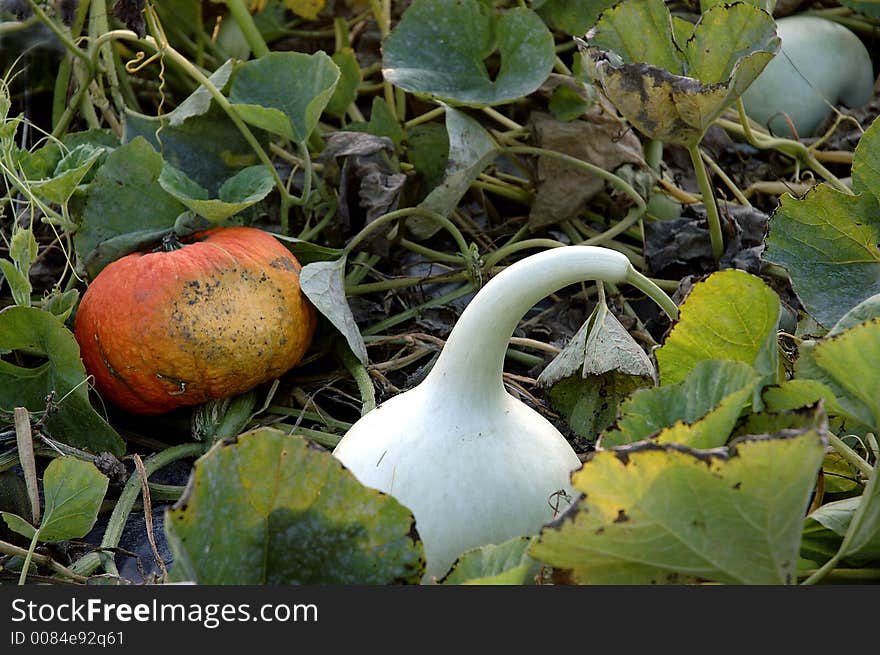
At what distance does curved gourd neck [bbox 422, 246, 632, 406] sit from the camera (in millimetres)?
1041

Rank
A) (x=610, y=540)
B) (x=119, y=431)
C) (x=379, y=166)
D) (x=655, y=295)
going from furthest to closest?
(x=379, y=166), (x=119, y=431), (x=655, y=295), (x=610, y=540)

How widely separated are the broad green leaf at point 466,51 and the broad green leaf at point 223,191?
248 millimetres

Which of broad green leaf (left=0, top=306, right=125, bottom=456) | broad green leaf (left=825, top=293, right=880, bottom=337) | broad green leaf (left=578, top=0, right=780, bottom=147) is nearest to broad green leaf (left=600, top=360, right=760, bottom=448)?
broad green leaf (left=825, top=293, right=880, bottom=337)

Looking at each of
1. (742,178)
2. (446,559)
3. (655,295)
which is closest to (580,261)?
(655,295)

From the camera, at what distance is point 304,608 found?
798 mm

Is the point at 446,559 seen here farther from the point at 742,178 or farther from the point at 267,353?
the point at 742,178

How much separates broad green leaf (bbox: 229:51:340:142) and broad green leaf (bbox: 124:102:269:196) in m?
0.06

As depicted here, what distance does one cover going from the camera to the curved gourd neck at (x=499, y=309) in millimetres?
1041

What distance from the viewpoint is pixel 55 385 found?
1374 mm

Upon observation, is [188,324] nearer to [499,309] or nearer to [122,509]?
[122,509]

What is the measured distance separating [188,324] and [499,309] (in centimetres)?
48

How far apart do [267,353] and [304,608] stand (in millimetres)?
644

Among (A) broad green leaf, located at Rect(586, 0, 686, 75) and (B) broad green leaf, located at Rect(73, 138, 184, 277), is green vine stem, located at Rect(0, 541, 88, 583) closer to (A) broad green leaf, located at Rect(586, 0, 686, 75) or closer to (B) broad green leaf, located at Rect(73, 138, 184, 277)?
(B) broad green leaf, located at Rect(73, 138, 184, 277)

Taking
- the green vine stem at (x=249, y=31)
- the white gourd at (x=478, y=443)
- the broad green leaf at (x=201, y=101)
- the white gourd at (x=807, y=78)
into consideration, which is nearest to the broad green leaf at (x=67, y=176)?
the broad green leaf at (x=201, y=101)
